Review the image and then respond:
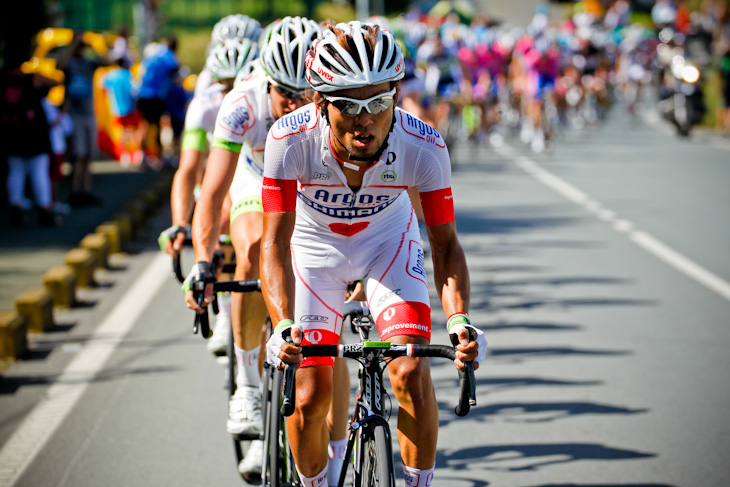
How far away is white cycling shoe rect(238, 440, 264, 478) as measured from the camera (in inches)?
187

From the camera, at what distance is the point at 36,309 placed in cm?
773

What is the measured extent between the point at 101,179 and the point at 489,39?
13364mm

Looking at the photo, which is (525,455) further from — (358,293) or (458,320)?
(458,320)

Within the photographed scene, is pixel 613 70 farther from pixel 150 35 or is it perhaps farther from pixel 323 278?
pixel 323 278

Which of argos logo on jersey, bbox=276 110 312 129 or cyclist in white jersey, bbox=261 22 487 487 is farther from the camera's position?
argos logo on jersey, bbox=276 110 312 129

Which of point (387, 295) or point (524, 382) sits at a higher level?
point (387, 295)

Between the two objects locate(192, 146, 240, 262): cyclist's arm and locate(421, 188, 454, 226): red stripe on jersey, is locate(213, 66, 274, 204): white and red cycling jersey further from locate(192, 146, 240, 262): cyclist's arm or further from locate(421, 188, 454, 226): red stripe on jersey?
locate(421, 188, 454, 226): red stripe on jersey

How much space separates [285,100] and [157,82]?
12489 millimetres

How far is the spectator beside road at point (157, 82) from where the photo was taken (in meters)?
16.6

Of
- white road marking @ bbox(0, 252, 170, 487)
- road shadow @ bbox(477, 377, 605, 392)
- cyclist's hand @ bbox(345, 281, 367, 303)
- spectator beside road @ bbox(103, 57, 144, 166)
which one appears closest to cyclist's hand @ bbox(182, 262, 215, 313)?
cyclist's hand @ bbox(345, 281, 367, 303)

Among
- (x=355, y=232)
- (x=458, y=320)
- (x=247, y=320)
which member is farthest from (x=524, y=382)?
(x=458, y=320)

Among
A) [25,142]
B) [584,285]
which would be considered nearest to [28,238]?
[25,142]

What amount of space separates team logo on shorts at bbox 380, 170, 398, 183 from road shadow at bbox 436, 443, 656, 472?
1.84m

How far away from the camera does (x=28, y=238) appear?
11.4 meters
